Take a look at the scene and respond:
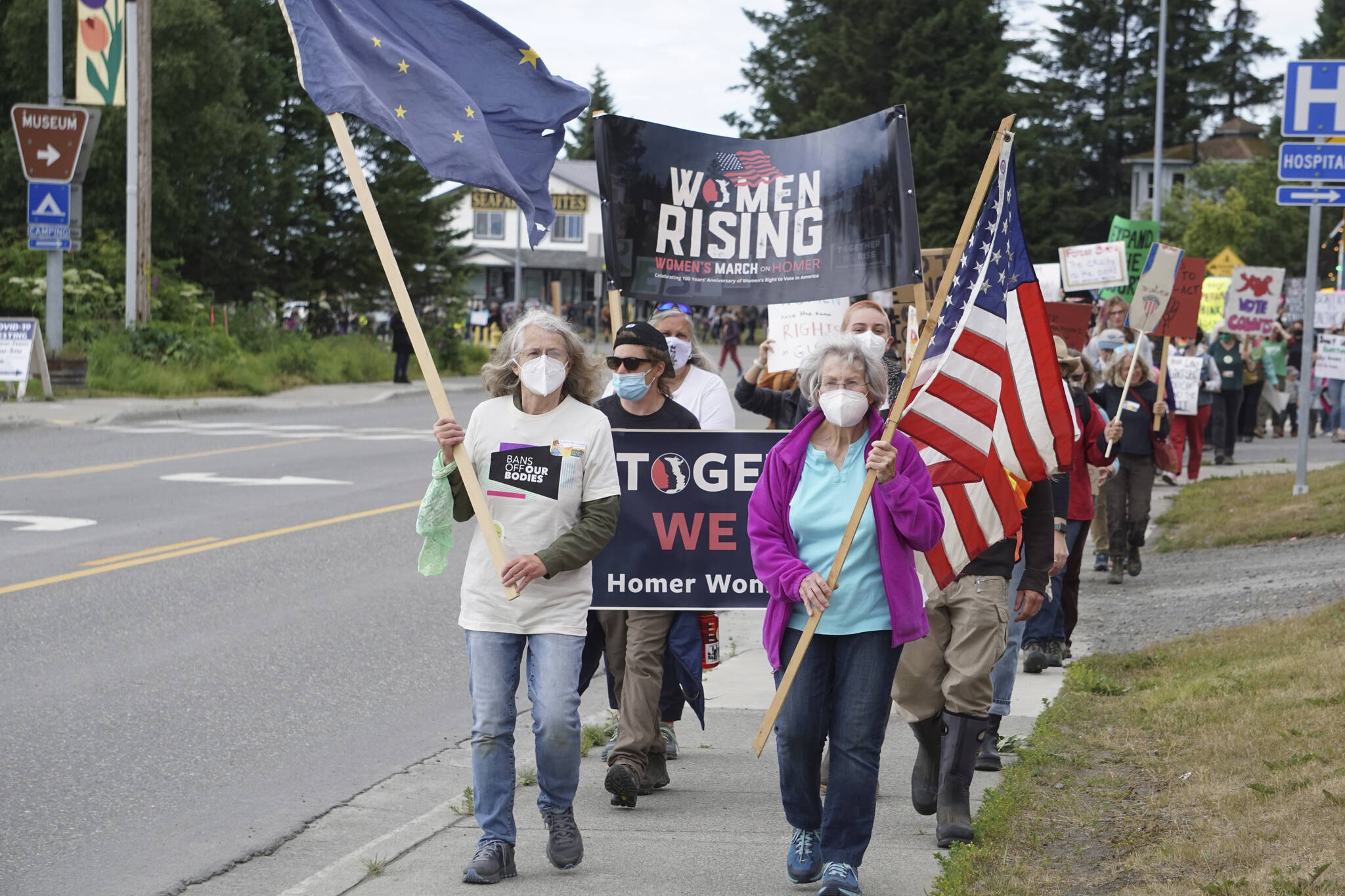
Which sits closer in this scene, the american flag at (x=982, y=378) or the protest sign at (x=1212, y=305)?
the american flag at (x=982, y=378)

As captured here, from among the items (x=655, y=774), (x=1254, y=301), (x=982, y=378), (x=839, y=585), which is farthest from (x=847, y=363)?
(x=1254, y=301)

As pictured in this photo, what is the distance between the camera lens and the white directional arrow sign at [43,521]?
508 inches

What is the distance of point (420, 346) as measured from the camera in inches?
214

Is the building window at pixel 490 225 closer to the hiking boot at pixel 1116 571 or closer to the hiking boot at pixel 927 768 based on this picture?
the hiking boot at pixel 1116 571

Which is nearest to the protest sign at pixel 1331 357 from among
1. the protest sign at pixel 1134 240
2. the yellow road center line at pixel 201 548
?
the protest sign at pixel 1134 240

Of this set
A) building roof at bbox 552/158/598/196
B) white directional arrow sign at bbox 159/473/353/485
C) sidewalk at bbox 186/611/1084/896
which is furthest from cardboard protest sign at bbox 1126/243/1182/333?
building roof at bbox 552/158/598/196

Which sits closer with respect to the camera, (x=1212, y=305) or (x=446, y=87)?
(x=446, y=87)

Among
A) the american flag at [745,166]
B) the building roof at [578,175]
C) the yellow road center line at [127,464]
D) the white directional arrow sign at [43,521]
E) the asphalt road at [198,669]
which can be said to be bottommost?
the asphalt road at [198,669]

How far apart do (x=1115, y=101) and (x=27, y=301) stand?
216 feet

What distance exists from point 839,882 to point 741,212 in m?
3.32

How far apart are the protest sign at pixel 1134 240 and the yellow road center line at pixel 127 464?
11393mm

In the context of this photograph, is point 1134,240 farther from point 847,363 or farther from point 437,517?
point 437,517

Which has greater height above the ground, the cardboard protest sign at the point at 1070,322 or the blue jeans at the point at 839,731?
the cardboard protest sign at the point at 1070,322

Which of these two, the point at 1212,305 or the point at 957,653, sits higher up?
the point at 1212,305
